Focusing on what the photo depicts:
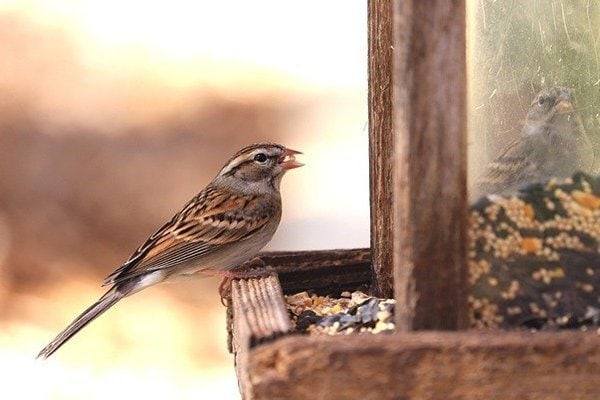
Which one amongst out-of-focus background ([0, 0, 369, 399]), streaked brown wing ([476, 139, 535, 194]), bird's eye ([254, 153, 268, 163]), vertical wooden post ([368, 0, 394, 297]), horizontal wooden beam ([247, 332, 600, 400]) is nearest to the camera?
horizontal wooden beam ([247, 332, 600, 400])

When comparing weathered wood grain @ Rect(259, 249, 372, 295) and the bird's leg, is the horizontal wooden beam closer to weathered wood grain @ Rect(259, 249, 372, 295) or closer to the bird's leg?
the bird's leg

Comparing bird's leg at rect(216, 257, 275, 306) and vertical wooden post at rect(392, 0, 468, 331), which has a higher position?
vertical wooden post at rect(392, 0, 468, 331)

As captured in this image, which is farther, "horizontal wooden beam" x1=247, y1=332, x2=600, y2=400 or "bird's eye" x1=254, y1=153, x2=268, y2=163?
"bird's eye" x1=254, y1=153, x2=268, y2=163

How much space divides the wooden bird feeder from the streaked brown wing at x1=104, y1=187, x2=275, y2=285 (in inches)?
69.1

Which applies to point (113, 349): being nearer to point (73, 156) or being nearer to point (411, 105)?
point (73, 156)

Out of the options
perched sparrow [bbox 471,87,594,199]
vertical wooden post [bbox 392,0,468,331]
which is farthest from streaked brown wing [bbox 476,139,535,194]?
vertical wooden post [bbox 392,0,468,331]

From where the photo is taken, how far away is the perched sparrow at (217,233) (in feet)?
13.7

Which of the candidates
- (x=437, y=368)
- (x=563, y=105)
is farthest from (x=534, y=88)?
(x=437, y=368)

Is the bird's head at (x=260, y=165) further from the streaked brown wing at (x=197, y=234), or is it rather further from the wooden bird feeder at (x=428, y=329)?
the wooden bird feeder at (x=428, y=329)

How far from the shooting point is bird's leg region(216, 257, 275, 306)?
11.2 ft

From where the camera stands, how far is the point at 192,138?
6918mm

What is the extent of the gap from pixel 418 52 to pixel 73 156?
4.65m

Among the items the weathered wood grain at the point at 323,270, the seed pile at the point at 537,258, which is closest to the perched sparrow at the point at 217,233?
the weathered wood grain at the point at 323,270

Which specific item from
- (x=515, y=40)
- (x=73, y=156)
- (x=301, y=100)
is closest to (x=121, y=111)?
(x=73, y=156)
